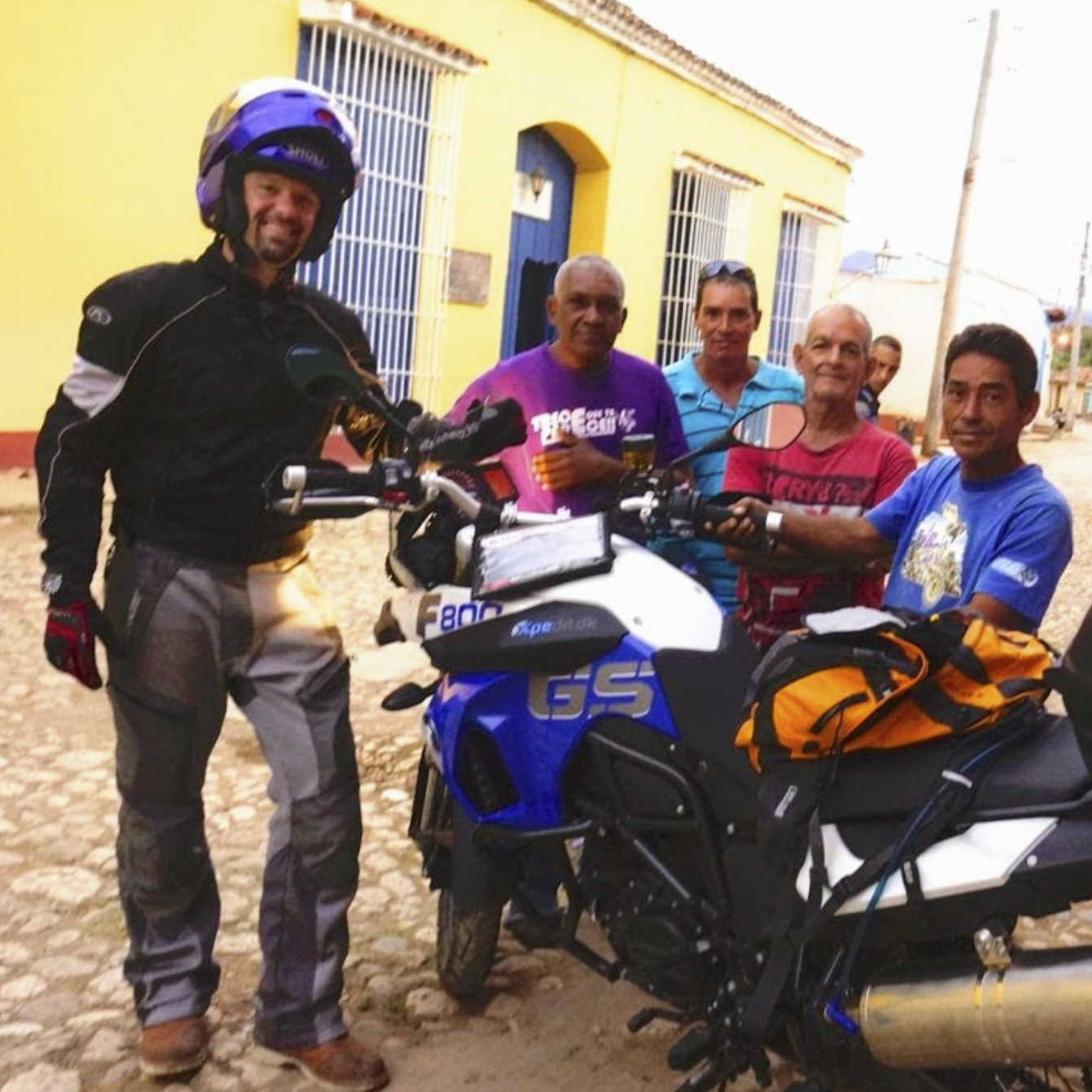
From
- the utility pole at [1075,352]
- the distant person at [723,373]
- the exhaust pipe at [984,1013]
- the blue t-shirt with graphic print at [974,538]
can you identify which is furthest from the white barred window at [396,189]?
the utility pole at [1075,352]

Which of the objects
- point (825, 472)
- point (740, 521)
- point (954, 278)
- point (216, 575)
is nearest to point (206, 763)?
point (216, 575)

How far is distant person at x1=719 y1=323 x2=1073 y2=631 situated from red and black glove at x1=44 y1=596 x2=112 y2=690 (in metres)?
1.26

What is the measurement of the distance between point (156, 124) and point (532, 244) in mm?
5394

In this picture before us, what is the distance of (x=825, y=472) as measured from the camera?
3498mm

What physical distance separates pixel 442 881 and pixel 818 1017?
1.04m

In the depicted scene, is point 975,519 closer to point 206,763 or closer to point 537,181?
point 206,763

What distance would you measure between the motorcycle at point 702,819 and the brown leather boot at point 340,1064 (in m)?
0.39

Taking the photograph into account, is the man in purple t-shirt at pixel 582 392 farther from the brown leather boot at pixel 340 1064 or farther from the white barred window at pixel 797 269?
the white barred window at pixel 797 269

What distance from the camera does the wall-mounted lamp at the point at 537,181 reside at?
44.0ft

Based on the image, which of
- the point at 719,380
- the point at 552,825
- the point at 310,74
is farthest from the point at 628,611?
the point at 310,74

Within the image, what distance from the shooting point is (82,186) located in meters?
8.57

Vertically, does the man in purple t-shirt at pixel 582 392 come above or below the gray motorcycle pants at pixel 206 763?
above

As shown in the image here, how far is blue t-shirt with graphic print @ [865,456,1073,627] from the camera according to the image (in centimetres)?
261

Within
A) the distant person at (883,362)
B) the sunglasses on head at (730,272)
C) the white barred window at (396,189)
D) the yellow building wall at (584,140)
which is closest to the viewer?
the sunglasses on head at (730,272)
